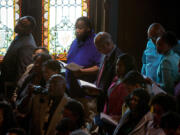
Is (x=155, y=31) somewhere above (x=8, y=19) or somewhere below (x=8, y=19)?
below

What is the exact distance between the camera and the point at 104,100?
4.95 meters

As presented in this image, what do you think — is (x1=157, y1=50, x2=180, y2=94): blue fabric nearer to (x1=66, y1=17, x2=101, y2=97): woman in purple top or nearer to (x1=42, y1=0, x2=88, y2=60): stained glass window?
(x1=66, y1=17, x2=101, y2=97): woman in purple top

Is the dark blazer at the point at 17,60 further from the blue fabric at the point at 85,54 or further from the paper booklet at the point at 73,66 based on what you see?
the paper booklet at the point at 73,66

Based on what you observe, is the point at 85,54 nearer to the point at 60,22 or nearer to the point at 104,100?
the point at 104,100

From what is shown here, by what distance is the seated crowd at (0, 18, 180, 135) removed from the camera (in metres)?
3.79

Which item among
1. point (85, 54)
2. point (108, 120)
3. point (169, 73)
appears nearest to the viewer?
point (108, 120)

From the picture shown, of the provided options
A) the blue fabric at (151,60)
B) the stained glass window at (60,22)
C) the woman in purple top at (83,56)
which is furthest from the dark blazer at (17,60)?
the stained glass window at (60,22)

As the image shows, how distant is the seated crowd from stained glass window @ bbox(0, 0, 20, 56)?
2215 mm

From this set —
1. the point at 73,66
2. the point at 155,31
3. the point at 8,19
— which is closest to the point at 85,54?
the point at 73,66

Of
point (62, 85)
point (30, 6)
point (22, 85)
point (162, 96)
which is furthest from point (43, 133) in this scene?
point (30, 6)

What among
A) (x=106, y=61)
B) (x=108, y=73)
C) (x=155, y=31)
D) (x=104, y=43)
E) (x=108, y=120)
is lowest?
(x=108, y=120)

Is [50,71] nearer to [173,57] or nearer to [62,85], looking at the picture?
[62,85]

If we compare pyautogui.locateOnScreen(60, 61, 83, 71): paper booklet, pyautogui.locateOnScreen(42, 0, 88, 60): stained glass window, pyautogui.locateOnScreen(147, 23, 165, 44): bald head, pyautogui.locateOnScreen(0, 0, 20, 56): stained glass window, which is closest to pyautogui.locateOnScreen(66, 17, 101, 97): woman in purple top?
pyautogui.locateOnScreen(60, 61, 83, 71): paper booklet

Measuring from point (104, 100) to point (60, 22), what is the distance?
3140mm
